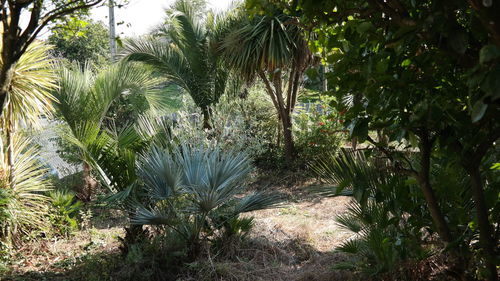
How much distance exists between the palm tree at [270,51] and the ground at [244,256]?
3.57 m

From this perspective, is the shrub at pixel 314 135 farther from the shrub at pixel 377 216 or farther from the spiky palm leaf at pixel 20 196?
the shrub at pixel 377 216

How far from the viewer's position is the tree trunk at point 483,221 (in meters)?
2.12

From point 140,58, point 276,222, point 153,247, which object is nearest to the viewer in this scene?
point 153,247

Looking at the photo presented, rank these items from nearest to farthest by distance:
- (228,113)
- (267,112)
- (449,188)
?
(449,188) < (228,113) < (267,112)

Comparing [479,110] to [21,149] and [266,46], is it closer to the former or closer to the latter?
[21,149]

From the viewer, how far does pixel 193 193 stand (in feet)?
15.6

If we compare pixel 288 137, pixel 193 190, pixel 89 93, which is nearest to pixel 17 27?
pixel 193 190

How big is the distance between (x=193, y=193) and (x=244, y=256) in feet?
3.20

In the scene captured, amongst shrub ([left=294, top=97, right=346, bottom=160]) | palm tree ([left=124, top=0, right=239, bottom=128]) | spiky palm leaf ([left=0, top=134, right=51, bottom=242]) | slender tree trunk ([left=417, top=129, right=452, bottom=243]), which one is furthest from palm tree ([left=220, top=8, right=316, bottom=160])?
slender tree trunk ([left=417, top=129, right=452, bottom=243])

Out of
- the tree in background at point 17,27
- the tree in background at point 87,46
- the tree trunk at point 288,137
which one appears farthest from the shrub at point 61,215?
the tree in background at point 87,46

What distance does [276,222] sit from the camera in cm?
677

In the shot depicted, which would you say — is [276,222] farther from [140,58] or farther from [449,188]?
[140,58]

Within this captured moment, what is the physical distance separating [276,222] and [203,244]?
186 cm

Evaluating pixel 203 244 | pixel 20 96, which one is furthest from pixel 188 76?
pixel 203 244
